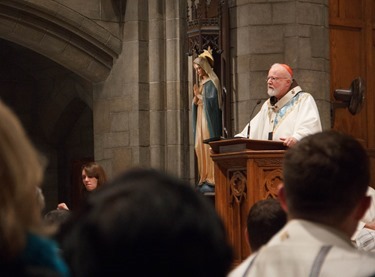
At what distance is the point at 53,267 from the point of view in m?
1.39

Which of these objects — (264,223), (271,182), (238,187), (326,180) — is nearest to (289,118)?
(238,187)

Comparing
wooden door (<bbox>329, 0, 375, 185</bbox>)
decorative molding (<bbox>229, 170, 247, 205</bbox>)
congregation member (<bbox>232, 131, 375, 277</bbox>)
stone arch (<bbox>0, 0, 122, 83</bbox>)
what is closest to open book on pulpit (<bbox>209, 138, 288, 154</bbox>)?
decorative molding (<bbox>229, 170, 247, 205</bbox>)

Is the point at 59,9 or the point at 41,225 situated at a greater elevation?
the point at 59,9

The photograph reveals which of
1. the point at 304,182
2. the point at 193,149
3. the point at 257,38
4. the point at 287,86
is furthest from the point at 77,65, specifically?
the point at 304,182

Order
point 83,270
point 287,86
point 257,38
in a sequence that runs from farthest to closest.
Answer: point 257,38, point 287,86, point 83,270

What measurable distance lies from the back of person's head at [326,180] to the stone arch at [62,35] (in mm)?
8388

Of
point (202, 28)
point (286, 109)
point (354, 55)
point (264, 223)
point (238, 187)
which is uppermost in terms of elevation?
point (202, 28)

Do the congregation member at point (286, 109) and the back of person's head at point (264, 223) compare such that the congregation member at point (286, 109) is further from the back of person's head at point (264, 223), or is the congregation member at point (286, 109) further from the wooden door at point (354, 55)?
the back of person's head at point (264, 223)

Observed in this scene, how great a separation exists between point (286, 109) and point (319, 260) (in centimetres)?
554

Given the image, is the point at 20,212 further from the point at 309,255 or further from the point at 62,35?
the point at 62,35

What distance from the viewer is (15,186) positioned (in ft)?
4.49

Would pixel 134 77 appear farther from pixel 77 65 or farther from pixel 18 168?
pixel 18 168

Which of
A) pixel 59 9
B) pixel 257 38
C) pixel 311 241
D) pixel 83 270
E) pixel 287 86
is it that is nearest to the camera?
pixel 83 270

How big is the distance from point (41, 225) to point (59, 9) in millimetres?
9286
